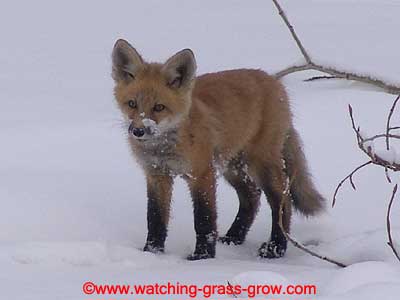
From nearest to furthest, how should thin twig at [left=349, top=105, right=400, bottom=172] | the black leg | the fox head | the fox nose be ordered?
thin twig at [left=349, top=105, right=400, bottom=172] → the fox nose → the fox head → the black leg

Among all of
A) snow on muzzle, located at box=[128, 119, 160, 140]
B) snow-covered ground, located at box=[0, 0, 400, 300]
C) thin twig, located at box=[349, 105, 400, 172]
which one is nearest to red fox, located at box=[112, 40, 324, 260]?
snow on muzzle, located at box=[128, 119, 160, 140]

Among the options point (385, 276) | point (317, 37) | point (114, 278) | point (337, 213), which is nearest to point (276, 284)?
point (385, 276)

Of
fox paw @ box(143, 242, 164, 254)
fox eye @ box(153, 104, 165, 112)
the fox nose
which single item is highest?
fox eye @ box(153, 104, 165, 112)

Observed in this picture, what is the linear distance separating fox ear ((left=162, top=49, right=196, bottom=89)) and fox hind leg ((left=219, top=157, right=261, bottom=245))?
92cm

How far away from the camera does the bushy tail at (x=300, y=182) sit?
5562 mm

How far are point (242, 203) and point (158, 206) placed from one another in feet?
2.74

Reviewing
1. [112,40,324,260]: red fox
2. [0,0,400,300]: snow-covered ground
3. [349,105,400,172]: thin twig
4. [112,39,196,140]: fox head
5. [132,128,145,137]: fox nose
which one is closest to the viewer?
[349,105,400,172]: thin twig

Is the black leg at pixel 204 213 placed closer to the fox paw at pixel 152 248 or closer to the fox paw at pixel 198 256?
the fox paw at pixel 198 256

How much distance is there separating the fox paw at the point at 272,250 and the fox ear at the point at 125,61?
146 cm

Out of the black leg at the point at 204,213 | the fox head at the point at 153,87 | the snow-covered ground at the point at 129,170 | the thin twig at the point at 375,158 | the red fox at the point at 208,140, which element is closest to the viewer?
the thin twig at the point at 375,158

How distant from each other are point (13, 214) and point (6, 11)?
31.5 ft

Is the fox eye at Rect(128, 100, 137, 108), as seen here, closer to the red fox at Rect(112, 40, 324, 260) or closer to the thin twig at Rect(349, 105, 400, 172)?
the red fox at Rect(112, 40, 324, 260)

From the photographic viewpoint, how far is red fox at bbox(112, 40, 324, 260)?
4.78 meters

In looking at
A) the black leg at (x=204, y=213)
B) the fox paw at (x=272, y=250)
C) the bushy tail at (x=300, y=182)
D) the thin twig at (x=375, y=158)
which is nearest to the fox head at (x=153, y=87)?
the black leg at (x=204, y=213)
